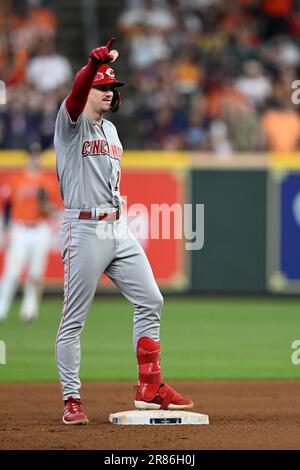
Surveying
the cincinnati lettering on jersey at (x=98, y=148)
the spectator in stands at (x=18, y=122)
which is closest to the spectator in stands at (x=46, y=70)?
the spectator in stands at (x=18, y=122)

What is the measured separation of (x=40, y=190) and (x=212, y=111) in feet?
15.0

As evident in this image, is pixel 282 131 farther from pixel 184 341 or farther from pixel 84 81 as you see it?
pixel 84 81

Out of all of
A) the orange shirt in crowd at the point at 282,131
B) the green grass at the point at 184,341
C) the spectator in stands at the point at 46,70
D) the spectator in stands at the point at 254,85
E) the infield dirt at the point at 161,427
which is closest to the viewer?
the infield dirt at the point at 161,427

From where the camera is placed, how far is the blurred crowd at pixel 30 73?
1739 centimetres

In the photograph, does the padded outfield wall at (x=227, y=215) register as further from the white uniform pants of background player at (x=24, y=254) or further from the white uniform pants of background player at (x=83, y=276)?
the white uniform pants of background player at (x=83, y=276)

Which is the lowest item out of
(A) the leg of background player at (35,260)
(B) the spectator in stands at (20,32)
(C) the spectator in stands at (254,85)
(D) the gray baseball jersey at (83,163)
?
(A) the leg of background player at (35,260)

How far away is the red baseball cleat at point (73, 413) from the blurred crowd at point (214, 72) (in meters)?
10.8

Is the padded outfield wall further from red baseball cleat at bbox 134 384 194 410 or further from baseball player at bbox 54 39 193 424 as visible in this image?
baseball player at bbox 54 39 193 424

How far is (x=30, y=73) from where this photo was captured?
18391 mm

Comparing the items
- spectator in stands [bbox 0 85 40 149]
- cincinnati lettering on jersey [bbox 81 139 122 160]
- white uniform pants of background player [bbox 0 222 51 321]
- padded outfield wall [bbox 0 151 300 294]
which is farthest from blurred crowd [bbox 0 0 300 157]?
cincinnati lettering on jersey [bbox 81 139 122 160]

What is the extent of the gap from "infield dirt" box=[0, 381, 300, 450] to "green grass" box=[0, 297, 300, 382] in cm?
89

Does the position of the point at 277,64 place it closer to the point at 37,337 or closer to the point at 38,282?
the point at 38,282

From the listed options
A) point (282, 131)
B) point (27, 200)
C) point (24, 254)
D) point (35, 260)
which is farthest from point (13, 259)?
point (282, 131)

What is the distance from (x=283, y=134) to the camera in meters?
18.1
